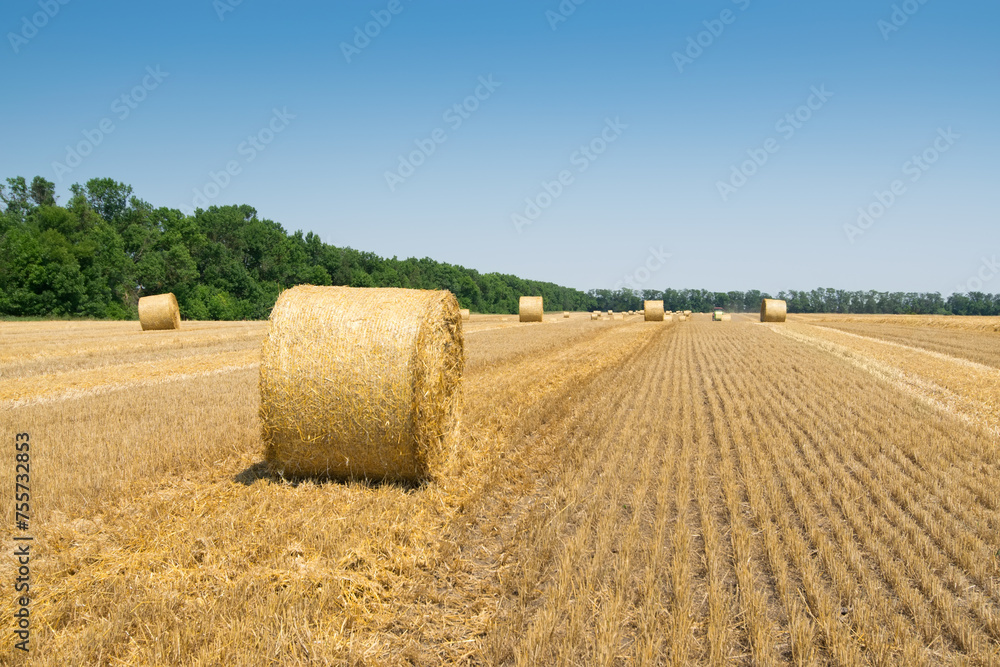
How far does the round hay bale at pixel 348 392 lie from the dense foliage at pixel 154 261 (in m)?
47.0

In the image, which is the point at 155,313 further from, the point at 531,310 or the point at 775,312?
the point at 775,312

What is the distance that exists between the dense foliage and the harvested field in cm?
4088

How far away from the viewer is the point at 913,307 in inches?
5901

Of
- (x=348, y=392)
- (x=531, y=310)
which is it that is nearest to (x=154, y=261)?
(x=531, y=310)

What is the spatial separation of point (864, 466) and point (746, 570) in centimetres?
392

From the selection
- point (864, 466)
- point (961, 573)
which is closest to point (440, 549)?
point (961, 573)

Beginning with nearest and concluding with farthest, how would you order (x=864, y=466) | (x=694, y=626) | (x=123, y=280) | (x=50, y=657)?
(x=50, y=657), (x=694, y=626), (x=864, y=466), (x=123, y=280)

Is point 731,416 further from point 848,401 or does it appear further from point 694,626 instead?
point 694,626

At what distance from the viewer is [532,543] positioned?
193 inches

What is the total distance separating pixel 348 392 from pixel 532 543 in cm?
257

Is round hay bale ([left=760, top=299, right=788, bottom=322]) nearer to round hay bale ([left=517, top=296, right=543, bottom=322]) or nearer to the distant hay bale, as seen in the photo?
the distant hay bale

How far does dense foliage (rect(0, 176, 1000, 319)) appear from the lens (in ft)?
139

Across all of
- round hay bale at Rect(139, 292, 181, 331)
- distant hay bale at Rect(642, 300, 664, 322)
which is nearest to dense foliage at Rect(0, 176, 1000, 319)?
round hay bale at Rect(139, 292, 181, 331)

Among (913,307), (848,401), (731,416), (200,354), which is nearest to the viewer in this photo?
(731,416)
